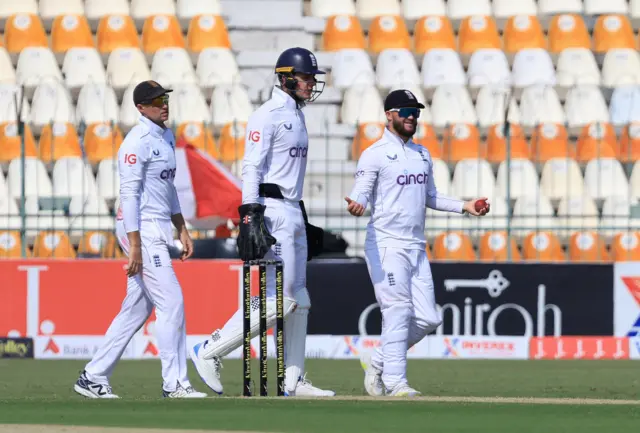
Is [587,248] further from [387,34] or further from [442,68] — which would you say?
[387,34]

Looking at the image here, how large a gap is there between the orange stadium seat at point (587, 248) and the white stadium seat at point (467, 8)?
563cm

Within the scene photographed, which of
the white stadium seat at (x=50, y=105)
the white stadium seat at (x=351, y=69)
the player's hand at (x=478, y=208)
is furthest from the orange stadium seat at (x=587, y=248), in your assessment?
the player's hand at (x=478, y=208)

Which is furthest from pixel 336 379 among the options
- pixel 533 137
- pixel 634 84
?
pixel 634 84

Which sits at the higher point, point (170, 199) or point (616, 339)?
point (170, 199)

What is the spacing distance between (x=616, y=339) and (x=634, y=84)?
5.83 m

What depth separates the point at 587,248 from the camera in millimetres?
17531

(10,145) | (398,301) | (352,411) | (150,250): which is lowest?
(352,411)

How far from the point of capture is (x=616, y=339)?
1603 centimetres

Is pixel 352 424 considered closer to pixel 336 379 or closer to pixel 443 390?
pixel 443 390

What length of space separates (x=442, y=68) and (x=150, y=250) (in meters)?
12.5

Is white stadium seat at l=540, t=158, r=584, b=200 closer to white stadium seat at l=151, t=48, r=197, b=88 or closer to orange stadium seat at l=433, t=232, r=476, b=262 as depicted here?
orange stadium seat at l=433, t=232, r=476, b=262

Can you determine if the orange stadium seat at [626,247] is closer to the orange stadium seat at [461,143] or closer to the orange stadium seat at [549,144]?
the orange stadium seat at [549,144]

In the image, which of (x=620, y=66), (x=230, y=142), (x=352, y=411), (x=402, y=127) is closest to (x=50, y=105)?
(x=230, y=142)

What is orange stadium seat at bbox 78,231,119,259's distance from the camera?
56.1ft
